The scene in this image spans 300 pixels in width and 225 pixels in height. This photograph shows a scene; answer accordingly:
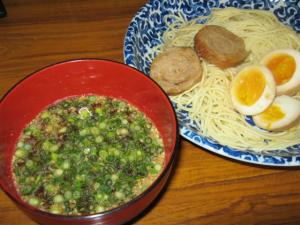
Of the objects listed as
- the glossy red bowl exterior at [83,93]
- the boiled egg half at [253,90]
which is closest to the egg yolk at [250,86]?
the boiled egg half at [253,90]

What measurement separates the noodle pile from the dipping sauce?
53 centimetres

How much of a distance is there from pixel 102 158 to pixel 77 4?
5.06ft

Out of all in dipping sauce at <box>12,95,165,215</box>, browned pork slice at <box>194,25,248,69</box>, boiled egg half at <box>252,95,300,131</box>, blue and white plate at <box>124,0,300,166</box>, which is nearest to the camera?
dipping sauce at <box>12,95,165,215</box>

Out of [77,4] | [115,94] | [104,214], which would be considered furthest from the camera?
[77,4]

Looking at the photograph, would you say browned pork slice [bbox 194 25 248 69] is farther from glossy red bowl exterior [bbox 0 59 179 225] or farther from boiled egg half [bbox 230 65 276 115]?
glossy red bowl exterior [bbox 0 59 179 225]

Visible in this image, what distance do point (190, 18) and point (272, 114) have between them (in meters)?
1.01

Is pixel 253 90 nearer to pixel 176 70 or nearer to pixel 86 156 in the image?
pixel 176 70

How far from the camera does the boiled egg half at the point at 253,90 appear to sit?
1.73 metres

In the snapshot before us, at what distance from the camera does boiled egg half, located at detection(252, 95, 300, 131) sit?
1.72 metres

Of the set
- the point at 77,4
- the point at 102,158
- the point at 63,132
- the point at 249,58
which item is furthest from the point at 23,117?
the point at 249,58

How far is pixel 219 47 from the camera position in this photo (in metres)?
2.00

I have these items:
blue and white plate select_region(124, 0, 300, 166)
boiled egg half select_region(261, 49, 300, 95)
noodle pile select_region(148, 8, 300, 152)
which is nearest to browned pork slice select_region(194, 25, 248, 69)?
noodle pile select_region(148, 8, 300, 152)

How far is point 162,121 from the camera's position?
1.36 m

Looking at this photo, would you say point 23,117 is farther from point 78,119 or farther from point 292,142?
point 292,142
